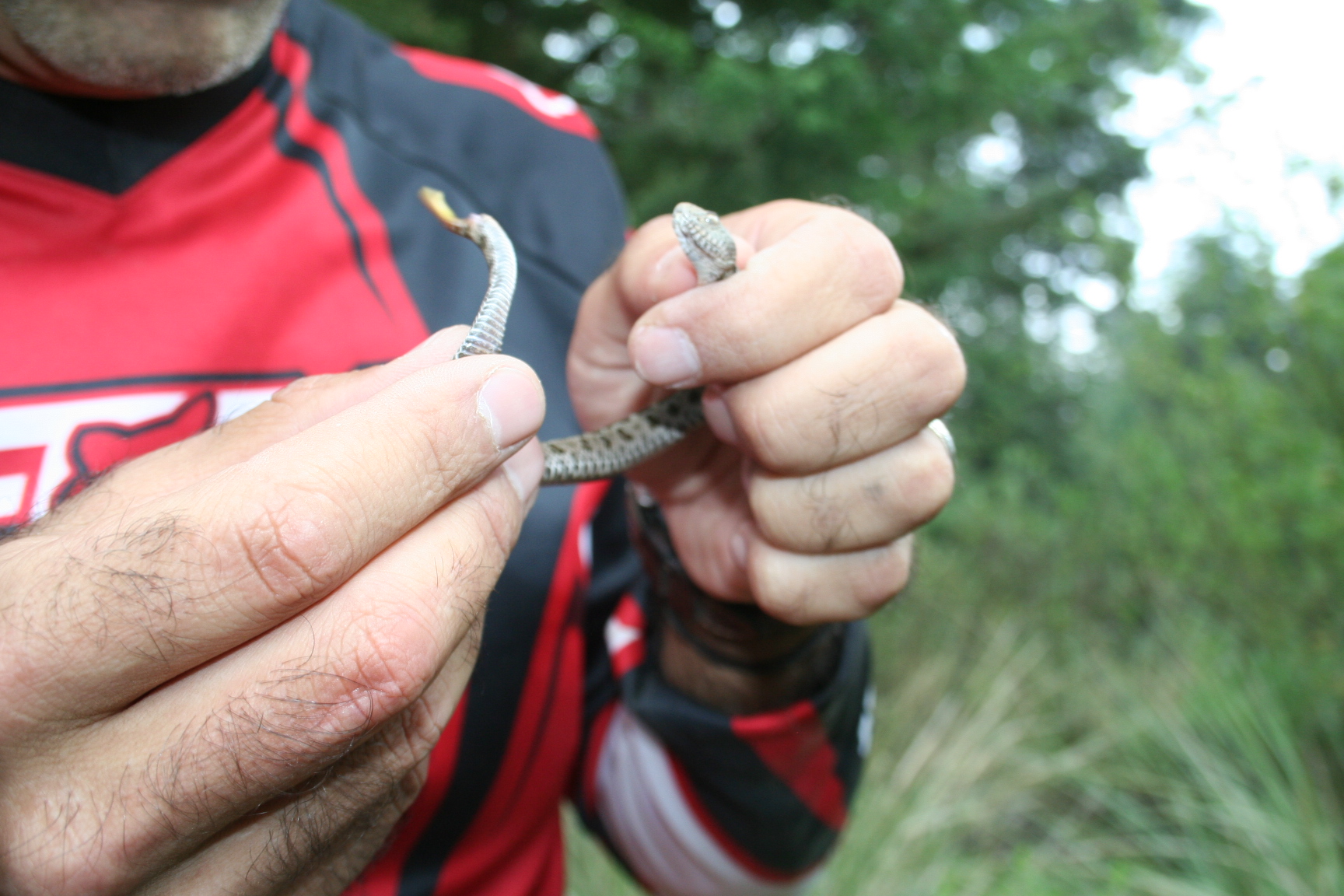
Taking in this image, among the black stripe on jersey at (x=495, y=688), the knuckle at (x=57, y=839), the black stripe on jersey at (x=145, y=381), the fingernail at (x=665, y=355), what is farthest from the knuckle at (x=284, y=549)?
the black stripe on jersey at (x=495, y=688)

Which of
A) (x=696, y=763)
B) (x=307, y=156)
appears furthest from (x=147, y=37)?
(x=696, y=763)

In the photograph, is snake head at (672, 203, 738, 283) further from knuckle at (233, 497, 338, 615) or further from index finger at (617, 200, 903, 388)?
knuckle at (233, 497, 338, 615)

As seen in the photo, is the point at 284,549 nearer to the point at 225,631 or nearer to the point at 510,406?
the point at 225,631

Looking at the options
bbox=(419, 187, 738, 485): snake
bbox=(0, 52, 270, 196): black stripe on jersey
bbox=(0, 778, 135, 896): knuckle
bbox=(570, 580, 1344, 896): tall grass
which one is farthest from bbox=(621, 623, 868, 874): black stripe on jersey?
bbox=(570, 580, 1344, 896): tall grass

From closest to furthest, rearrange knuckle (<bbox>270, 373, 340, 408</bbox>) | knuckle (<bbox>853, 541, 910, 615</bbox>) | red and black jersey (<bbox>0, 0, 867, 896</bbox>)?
1. knuckle (<bbox>270, 373, 340, 408</bbox>)
2. red and black jersey (<bbox>0, 0, 867, 896</bbox>)
3. knuckle (<bbox>853, 541, 910, 615</bbox>)

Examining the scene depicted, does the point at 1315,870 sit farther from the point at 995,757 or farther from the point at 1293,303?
the point at 1293,303

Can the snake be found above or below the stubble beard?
below

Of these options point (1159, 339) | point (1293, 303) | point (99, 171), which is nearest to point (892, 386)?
point (99, 171)

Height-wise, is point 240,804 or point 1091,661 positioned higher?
point 240,804
